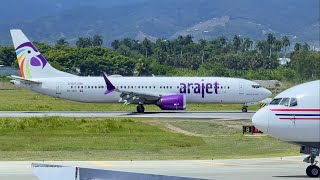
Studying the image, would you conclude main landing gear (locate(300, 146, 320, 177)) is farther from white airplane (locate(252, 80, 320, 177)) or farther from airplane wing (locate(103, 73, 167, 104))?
airplane wing (locate(103, 73, 167, 104))

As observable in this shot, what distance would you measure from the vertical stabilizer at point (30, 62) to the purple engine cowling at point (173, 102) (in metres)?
9.42

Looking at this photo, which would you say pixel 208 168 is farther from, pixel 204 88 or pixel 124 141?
pixel 204 88

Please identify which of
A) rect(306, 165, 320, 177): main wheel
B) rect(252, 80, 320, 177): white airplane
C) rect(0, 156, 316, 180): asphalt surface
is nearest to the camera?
rect(252, 80, 320, 177): white airplane

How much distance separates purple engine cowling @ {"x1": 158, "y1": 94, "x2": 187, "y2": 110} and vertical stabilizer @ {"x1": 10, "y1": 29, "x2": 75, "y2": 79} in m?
9.42

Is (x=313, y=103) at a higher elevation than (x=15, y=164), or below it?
higher

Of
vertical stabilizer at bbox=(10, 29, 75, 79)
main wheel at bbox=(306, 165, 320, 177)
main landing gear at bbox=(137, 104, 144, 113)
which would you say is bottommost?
main wheel at bbox=(306, 165, 320, 177)

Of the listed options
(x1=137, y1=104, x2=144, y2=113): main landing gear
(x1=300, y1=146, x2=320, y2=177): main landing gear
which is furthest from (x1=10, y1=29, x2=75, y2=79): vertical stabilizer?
(x1=300, y1=146, x2=320, y2=177): main landing gear

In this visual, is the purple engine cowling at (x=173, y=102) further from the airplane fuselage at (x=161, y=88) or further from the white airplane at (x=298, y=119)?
the white airplane at (x=298, y=119)

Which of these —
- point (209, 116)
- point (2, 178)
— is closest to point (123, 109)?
point (209, 116)

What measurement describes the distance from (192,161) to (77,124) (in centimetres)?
2103

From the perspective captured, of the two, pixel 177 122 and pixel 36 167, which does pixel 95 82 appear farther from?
pixel 36 167

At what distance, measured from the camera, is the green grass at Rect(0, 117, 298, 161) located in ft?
122

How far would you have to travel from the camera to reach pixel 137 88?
73375 millimetres

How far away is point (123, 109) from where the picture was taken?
78.1 m
